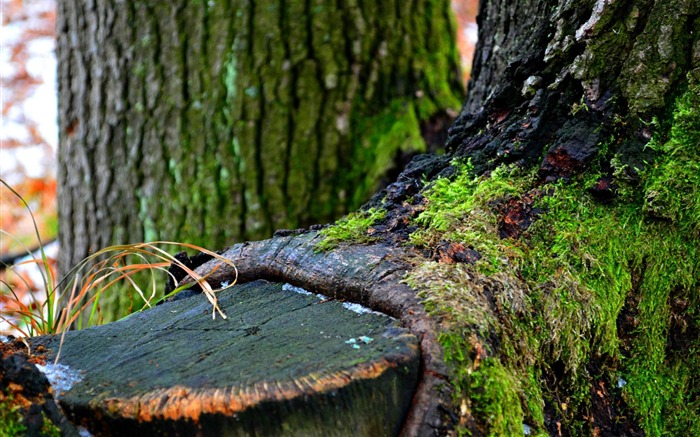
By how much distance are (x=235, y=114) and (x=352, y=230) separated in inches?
64.5

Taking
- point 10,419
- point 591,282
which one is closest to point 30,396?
point 10,419

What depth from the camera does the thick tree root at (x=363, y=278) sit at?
0.92m

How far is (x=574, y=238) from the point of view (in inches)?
48.4

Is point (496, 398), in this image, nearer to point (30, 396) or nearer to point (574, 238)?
point (574, 238)

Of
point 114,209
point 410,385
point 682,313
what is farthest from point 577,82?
point 114,209

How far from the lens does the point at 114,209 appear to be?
2896 mm

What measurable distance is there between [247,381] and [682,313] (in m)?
0.96

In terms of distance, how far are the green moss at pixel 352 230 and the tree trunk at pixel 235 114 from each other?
1.45m

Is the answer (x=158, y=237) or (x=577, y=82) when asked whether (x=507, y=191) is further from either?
(x=158, y=237)

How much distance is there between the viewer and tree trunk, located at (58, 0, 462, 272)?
2.76 meters

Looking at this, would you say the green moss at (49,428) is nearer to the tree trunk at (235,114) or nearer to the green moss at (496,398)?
the green moss at (496,398)

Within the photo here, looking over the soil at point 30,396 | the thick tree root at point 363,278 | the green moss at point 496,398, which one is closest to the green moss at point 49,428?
the soil at point 30,396

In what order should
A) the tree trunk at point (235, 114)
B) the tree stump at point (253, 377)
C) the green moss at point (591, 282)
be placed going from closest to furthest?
the tree stump at point (253, 377), the green moss at point (591, 282), the tree trunk at point (235, 114)

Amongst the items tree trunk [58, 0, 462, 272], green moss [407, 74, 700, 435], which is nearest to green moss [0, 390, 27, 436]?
green moss [407, 74, 700, 435]
